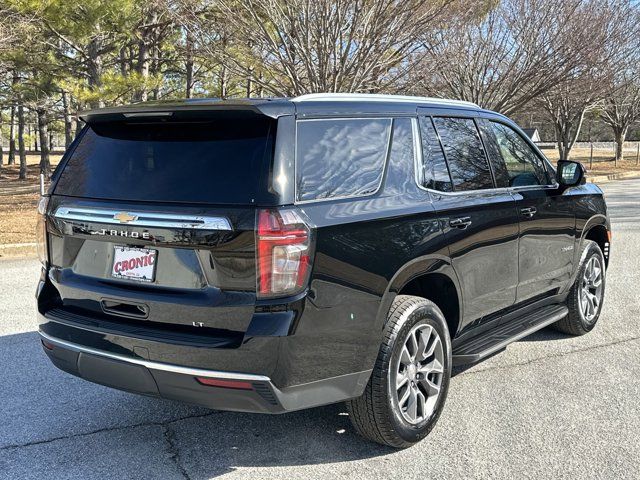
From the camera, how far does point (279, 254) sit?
9.59 ft

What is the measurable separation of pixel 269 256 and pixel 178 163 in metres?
0.70

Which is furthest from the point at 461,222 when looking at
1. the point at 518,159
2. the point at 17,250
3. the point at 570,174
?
the point at 17,250

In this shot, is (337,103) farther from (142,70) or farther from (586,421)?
(142,70)

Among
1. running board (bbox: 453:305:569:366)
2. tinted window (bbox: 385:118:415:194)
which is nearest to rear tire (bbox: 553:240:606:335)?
running board (bbox: 453:305:569:366)

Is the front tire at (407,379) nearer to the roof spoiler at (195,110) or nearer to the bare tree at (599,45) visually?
the roof spoiler at (195,110)

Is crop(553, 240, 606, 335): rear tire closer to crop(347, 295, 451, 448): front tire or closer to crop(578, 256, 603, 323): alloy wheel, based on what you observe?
crop(578, 256, 603, 323): alloy wheel

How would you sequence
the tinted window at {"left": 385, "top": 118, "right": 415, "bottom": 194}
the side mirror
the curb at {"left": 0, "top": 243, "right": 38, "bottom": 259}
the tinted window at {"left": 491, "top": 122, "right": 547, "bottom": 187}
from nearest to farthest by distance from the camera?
the tinted window at {"left": 385, "top": 118, "right": 415, "bottom": 194} < the tinted window at {"left": 491, "top": 122, "right": 547, "bottom": 187} < the side mirror < the curb at {"left": 0, "top": 243, "right": 38, "bottom": 259}

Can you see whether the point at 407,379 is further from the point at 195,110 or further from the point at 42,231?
the point at 42,231

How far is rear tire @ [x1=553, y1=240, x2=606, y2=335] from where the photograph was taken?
18.1 ft

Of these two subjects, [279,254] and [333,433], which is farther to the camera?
[333,433]

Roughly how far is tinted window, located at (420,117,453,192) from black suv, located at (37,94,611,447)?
1 centimetres

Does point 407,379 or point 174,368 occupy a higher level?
point 174,368

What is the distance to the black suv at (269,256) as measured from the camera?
2953 mm

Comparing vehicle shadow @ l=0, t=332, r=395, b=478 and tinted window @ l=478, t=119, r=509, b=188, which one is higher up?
tinted window @ l=478, t=119, r=509, b=188
